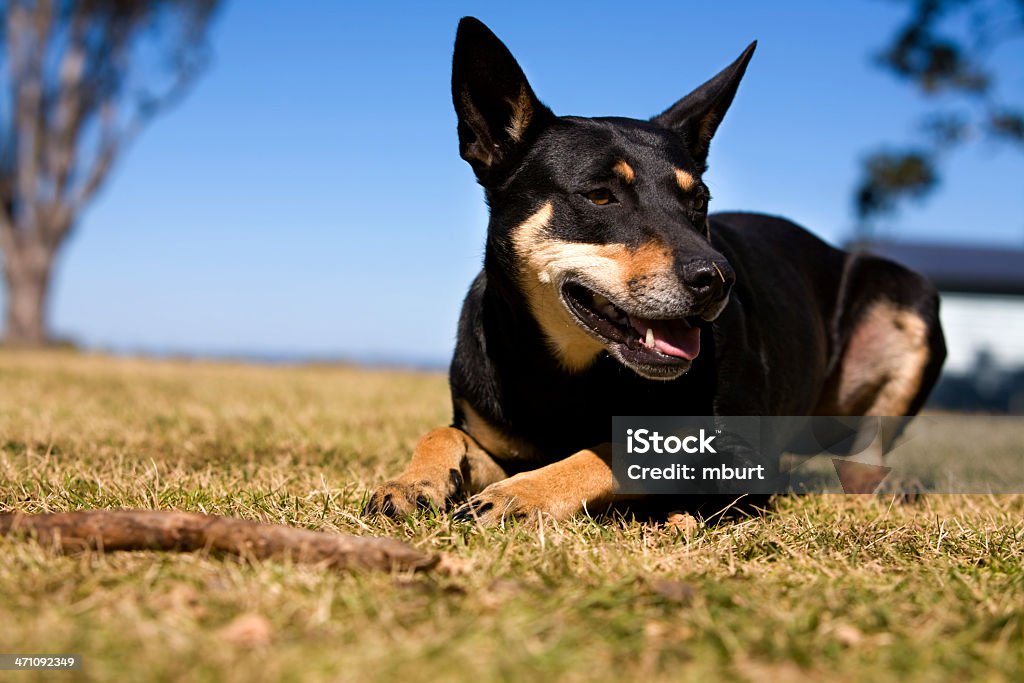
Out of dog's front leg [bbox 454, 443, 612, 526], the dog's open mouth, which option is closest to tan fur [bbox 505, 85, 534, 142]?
the dog's open mouth

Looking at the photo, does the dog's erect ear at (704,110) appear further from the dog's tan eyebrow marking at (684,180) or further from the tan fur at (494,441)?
the tan fur at (494,441)

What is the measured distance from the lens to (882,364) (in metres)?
5.95

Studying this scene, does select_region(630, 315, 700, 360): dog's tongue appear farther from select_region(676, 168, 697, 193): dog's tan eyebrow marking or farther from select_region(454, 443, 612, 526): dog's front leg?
select_region(676, 168, 697, 193): dog's tan eyebrow marking

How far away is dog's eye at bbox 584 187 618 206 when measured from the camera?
3754 mm

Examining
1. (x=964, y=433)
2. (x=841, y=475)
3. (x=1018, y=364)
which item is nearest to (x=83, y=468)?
(x=841, y=475)

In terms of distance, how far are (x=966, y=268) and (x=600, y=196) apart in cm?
2261

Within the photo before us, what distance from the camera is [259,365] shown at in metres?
16.4

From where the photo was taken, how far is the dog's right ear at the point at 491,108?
13.0 feet

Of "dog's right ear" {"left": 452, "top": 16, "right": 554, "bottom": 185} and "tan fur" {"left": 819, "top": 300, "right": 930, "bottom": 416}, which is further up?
"dog's right ear" {"left": 452, "top": 16, "right": 554, "bottom": 185}

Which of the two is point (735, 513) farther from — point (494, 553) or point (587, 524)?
point (494, 553)

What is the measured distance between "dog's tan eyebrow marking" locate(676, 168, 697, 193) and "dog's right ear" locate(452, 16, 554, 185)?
0.65 meters

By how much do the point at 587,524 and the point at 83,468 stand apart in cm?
238

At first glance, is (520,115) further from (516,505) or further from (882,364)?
(882,364)

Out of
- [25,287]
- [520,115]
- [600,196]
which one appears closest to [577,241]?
[600,196]
